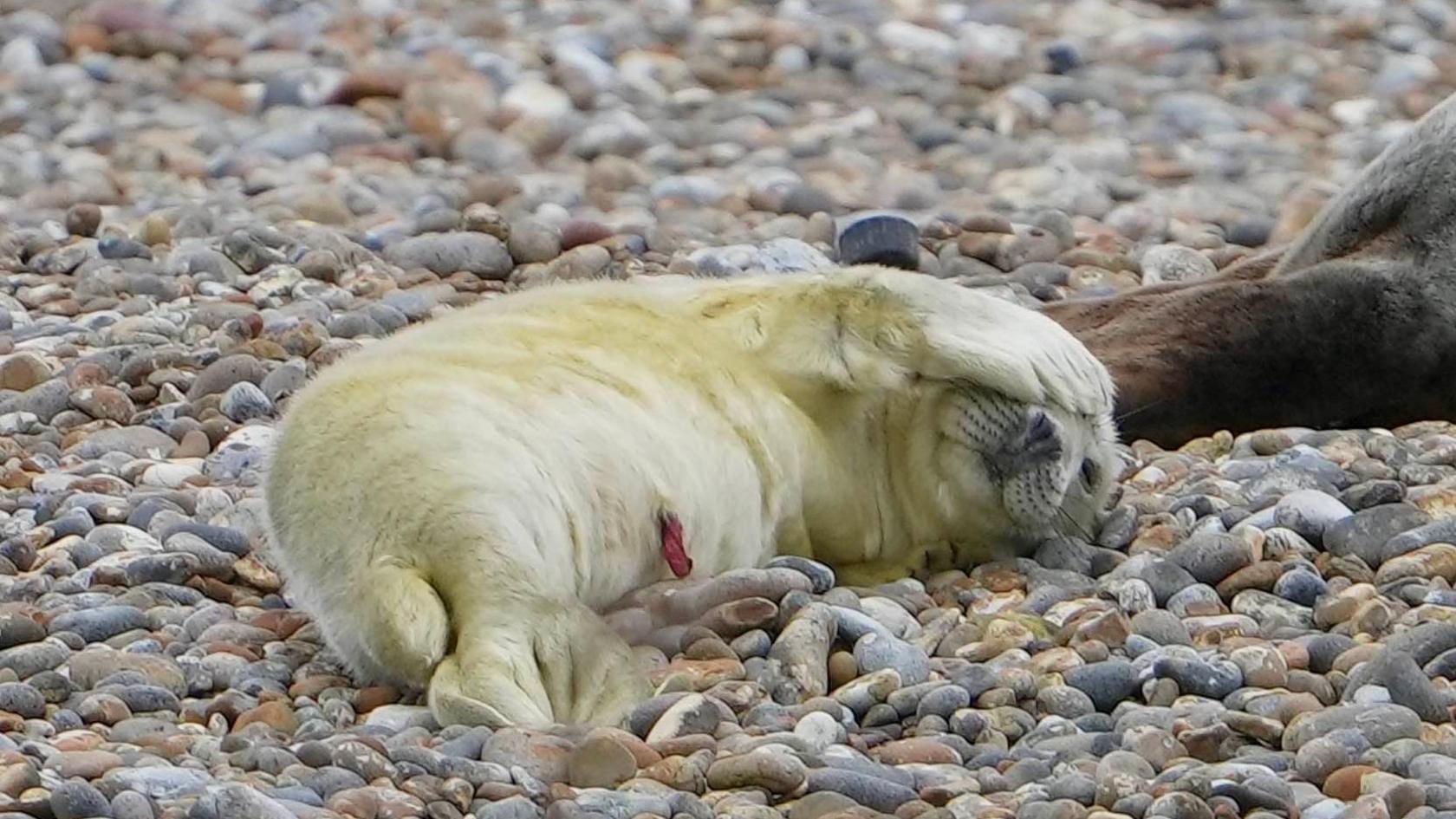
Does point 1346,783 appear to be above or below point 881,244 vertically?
above

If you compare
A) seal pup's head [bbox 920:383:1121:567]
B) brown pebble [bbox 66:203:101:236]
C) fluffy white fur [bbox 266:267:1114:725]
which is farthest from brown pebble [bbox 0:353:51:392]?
seal pup's head [bbox 920:383:1121:567]

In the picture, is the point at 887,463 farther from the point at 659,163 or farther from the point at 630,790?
the point at 659,163

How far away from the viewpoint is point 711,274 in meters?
7.00

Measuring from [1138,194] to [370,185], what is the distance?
98.7 inches

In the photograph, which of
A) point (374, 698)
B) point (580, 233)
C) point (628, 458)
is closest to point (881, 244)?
point (580, 233)

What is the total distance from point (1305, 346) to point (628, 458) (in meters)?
2.06

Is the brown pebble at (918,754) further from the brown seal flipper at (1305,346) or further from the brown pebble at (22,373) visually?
the brown pebble at (22,373)

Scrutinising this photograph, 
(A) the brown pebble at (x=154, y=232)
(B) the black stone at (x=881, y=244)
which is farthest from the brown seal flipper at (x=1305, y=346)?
(A) the brown pebble at (x=154, y=232)

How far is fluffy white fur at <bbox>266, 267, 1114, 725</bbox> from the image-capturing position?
3.71m

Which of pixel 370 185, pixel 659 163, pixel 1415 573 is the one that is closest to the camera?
pixel 1415 573

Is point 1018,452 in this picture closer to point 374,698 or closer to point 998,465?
point 998,465

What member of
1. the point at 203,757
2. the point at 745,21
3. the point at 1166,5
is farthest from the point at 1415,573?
the point at 1166,5

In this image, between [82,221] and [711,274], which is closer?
[711,274]

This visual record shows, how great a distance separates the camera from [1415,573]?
169 inches
